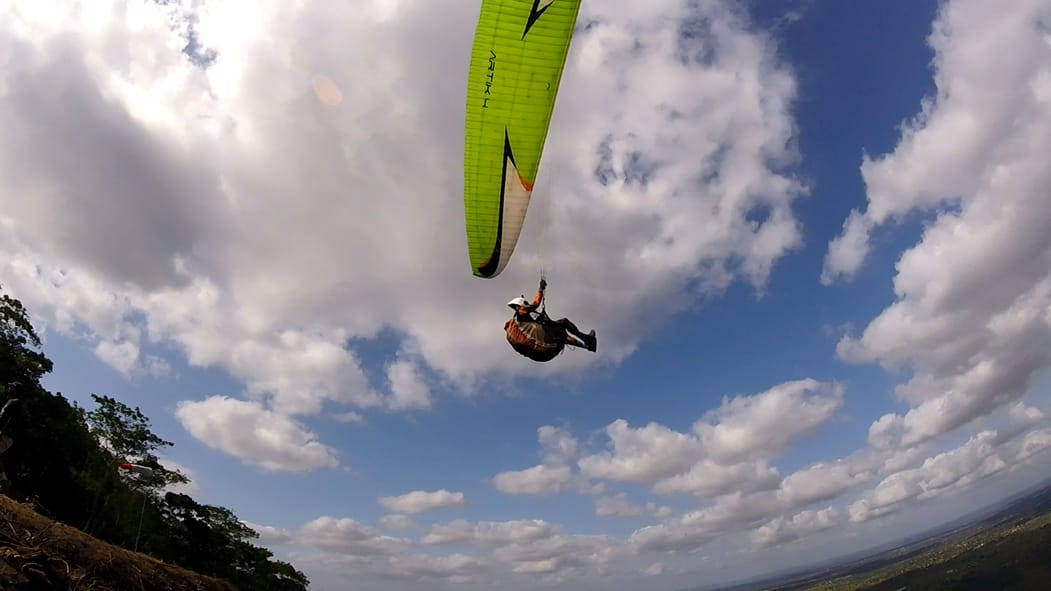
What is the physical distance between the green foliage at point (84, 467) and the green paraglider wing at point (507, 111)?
99.3 ft

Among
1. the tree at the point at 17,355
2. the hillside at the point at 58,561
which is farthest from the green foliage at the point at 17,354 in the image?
the hillside at the point at 58,561

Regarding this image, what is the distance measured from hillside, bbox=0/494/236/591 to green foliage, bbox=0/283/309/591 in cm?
1795

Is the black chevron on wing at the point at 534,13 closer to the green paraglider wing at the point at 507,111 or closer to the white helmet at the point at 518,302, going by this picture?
the green paraglider wing at the point at 507,111

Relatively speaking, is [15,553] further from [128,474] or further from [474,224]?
[128,474]

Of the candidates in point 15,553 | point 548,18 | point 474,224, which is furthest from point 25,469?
point 548,18

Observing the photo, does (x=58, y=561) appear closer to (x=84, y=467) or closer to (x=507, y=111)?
(x=507, y=111)

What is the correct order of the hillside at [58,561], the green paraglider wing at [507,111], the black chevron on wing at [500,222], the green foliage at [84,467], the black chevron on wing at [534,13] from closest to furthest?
the black chevron on wing at [534,13] < the green paraglider wing at [507,111] < the hillside at [58,561] < the black chevron on wing at [500,222] < the green foliage at [84,467]

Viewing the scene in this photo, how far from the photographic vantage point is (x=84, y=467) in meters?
34.9

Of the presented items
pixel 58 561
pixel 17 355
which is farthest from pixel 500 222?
pixel 17 355

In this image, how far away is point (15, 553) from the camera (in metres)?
12.5

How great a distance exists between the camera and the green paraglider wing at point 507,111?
11680 mm

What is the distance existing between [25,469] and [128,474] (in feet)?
22.3

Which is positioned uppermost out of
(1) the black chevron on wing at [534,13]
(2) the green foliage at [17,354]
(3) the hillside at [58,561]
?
(2) the green foliage at [17,354]

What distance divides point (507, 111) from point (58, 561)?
16.3 m
